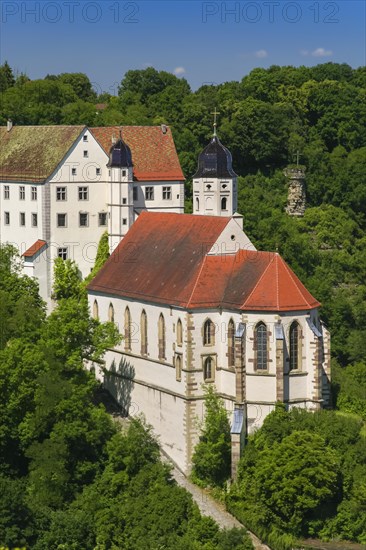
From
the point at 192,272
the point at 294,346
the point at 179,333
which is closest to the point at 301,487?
the point at 294,346

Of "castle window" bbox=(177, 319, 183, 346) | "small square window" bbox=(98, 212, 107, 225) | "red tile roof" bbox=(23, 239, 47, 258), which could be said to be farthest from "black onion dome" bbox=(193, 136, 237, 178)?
"red tile roof" bbox=(23, 239, 47, 258)

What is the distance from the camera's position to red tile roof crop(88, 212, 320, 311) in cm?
6481

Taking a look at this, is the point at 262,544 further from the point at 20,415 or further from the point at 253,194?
the point at 253,194

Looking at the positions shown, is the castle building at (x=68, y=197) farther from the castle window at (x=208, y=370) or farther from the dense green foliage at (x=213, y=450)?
the dense green foliage at (x=213, y=450)

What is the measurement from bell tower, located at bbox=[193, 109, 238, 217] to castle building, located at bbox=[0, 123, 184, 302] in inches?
221

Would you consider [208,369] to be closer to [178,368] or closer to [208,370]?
[208,370]

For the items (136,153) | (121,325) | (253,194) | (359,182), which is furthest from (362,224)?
(121,325)

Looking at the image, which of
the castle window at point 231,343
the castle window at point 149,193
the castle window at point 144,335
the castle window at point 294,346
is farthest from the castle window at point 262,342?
the castle window at point 149,193

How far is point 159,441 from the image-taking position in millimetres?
67312

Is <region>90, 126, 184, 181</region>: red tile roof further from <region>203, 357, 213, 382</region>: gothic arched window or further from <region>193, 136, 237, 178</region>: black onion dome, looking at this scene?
<region>203, 357, 213, 382</region>: gothic arched window

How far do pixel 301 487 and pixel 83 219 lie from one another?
22139 millimetres

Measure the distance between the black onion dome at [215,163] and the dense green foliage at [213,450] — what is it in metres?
11.3

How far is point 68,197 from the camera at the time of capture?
77000mm

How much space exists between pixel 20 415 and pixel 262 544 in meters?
11.1
